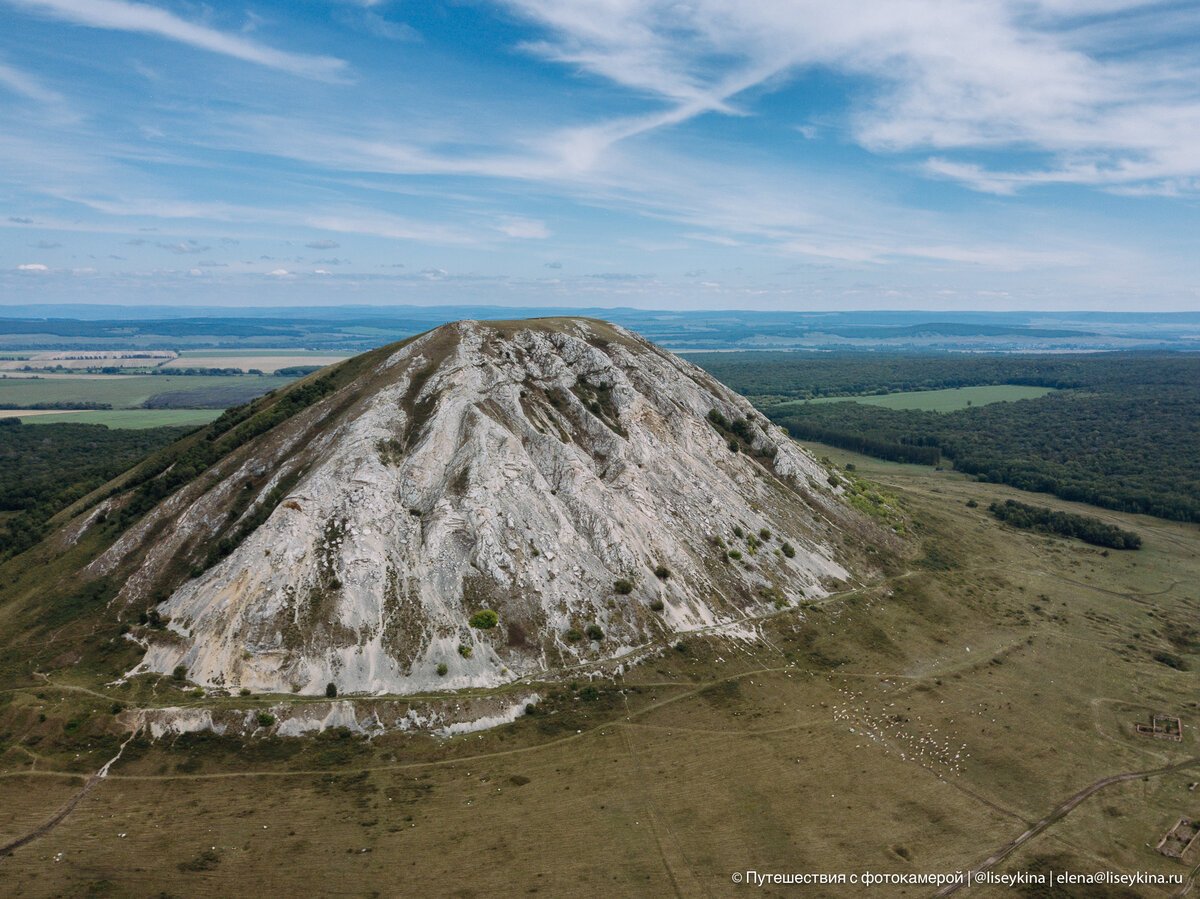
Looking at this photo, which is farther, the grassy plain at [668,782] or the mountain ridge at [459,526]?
the mountain ridge at [459,526]

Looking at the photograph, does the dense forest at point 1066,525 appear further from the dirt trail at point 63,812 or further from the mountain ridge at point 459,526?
the dirt trail at point 63,812

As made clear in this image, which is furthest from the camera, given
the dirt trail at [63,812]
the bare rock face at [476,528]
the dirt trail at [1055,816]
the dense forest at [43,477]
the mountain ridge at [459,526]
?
the dense forest at [43,477]

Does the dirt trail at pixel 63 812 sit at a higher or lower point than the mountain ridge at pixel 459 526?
lower

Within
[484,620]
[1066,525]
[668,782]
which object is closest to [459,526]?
[484,620]

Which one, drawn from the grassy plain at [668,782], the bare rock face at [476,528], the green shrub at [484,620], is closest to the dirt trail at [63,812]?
the grassy plain at [668,782]

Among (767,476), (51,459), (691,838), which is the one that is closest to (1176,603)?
(767,476)

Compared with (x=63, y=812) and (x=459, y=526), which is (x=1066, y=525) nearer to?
(x=459, y=526)

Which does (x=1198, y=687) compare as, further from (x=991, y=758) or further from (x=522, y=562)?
(x=522, y=562)

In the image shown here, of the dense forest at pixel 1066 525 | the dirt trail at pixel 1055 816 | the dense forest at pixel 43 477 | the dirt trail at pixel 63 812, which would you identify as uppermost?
the dense forest at pixel 43 477
